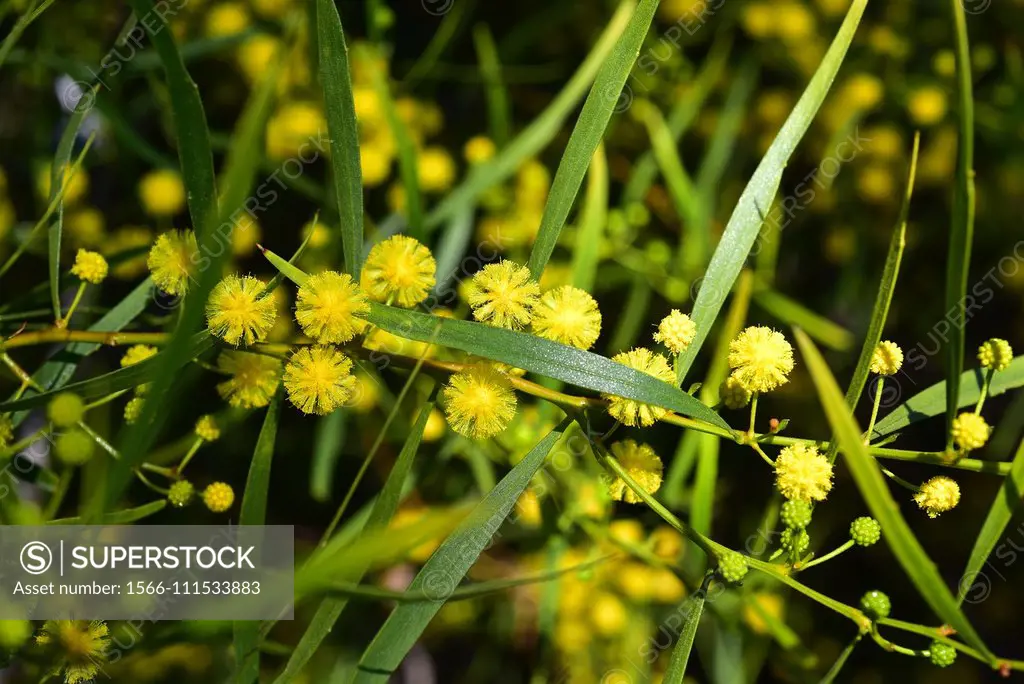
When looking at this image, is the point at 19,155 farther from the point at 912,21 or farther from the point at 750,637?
the point at 912,21

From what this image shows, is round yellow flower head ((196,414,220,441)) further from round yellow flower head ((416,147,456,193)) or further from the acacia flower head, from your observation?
round yellow flower head ((416,147,456,193))

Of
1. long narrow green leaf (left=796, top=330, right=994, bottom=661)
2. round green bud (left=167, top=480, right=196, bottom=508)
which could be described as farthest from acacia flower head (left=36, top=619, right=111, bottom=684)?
long narrow green leaf (left=796, top=330, right=994, bottom=661)

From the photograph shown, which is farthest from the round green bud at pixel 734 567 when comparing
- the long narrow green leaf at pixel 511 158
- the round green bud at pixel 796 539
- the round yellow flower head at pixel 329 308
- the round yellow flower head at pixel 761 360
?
the long narrow green leaf at pixel 511 158

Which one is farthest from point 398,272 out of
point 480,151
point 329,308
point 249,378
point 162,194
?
point 162,194

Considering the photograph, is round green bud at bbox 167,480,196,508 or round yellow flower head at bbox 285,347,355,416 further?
round green bud at bbox 167,480,196,508

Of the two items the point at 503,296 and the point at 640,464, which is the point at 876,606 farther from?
the point at 503,296

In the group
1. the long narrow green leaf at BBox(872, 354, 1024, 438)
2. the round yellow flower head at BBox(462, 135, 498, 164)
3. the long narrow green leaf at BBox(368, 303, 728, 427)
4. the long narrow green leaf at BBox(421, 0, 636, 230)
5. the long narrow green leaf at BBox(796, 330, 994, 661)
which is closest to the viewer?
the long narrow green leaf at BBox(796, 330, 994, 661)
